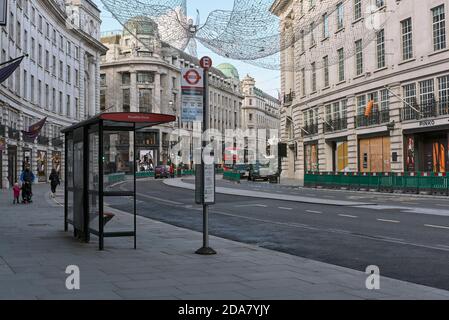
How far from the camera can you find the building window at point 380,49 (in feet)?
130

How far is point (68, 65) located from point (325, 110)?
108 ft

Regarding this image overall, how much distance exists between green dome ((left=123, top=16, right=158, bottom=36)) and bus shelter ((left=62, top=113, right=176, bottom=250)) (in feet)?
9.44

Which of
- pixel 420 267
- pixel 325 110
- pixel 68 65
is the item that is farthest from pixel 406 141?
pixel 68 65

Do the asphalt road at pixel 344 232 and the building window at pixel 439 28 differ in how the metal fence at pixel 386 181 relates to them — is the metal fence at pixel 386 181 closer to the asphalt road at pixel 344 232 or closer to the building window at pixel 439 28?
the building window at pixel 439 28

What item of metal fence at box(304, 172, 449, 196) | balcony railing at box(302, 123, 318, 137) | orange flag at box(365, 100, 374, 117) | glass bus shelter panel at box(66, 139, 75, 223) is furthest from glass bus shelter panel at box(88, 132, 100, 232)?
balcony railing at box(302, 123, 318, 137)

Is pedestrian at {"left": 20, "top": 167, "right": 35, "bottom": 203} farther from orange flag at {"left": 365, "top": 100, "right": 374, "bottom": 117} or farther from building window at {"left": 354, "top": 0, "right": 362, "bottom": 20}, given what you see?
orange flag at {"left": 365, "top": 100, "right": 374, "bottom": 117}

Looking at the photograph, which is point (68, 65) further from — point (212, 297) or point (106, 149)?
point (212, 297)

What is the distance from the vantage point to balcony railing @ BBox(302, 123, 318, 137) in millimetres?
51938

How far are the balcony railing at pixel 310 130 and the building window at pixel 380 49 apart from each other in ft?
40.8

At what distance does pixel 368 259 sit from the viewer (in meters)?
9.61

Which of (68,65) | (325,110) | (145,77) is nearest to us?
(325,110)

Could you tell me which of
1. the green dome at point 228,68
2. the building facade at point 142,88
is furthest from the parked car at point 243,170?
the green dome at point 228,68

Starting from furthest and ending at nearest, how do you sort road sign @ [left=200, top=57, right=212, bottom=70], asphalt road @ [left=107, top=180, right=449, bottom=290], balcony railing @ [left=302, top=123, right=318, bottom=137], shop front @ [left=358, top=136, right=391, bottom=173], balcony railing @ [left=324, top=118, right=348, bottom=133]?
balcony railing @ [left=302, top=123, right=318, bottom=137]
balcony railing @ [left=324, top=118, right=348, bottom=133]
shop front @ [left=358, top=136, right=391, bottom=173]
asphalt road @ [left=107, top=180, right=449, bottom=290]
road sign @ [left=200, top=57, right=212, bottom=70]

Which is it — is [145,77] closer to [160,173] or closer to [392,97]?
[160,173]
